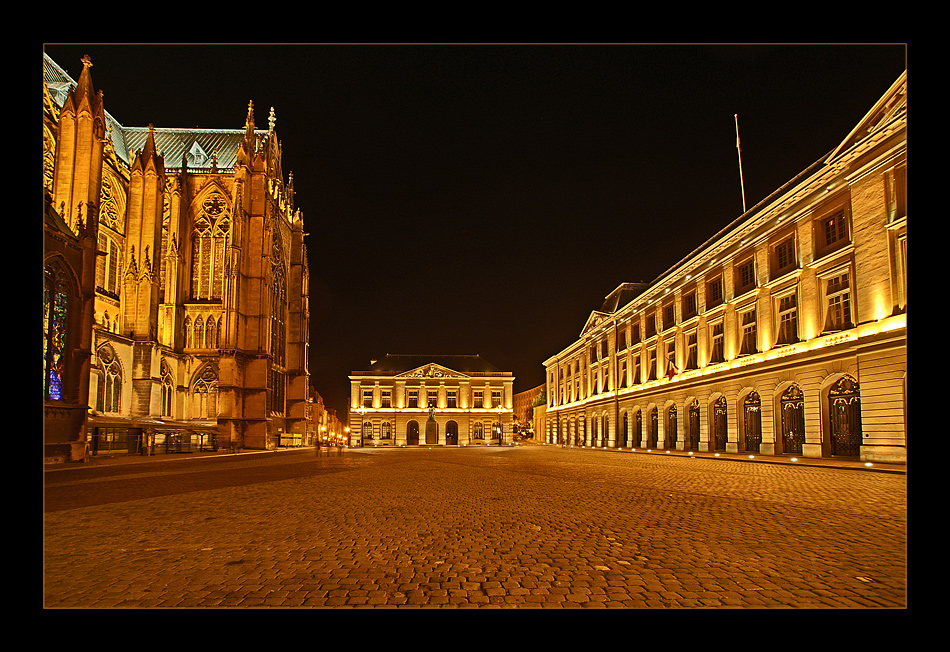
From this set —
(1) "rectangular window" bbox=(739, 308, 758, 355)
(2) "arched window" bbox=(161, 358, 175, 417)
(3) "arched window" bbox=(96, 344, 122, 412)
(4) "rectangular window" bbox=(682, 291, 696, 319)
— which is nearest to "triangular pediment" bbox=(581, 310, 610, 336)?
(4) "rectangular window" bbox=(682, 291, 696, 319)

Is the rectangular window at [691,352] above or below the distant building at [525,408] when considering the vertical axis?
above

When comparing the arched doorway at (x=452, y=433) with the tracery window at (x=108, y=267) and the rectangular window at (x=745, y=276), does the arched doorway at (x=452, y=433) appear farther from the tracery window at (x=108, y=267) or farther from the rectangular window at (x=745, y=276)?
the rectangular window at (x=745, y=276)

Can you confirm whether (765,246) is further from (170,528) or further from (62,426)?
(62,426)

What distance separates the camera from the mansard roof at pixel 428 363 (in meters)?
92.9

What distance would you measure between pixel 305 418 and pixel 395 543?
54.7 meters

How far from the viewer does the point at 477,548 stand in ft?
24.8

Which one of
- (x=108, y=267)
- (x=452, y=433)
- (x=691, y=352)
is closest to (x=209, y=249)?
(x=108, y=267)

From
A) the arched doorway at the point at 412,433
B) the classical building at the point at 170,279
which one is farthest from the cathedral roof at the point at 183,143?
the arched doorway at the point at 412,433

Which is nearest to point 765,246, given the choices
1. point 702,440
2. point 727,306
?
point 727,306

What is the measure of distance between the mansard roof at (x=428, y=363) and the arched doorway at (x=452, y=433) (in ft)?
27.2

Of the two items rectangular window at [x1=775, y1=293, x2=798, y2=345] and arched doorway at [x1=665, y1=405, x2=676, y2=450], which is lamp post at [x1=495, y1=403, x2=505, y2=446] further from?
rectangular window at [x1=775, y1=293, x2=798, y2=345]

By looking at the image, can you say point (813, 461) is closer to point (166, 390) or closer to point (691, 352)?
point (691, 352)

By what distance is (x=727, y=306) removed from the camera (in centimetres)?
3519

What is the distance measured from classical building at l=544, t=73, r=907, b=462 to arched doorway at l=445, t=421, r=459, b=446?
45.0m
